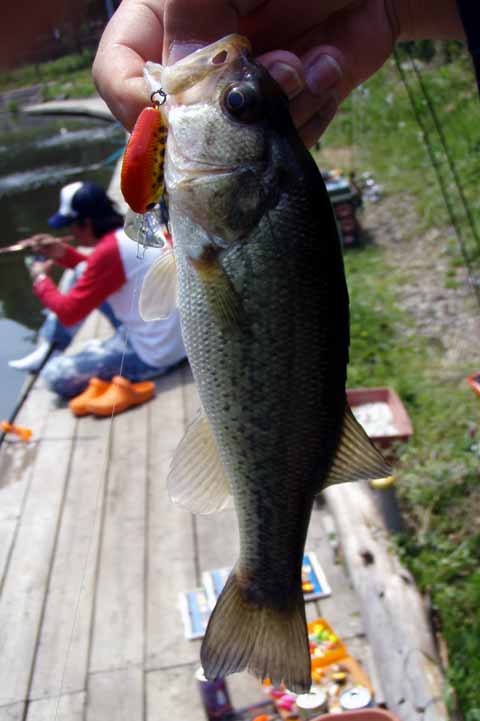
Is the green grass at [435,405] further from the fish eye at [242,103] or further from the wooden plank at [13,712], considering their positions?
the fish eye at [242,103]

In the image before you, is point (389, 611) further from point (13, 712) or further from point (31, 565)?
point (31, 565)

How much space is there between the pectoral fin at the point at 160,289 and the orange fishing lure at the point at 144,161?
11 centimetres

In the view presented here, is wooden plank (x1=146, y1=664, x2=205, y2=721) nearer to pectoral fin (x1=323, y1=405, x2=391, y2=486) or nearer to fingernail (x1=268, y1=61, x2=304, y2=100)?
pectoral fin (x1=323, y1=405, x2=391, y2=486)

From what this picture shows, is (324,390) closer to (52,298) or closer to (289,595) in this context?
(289,595)

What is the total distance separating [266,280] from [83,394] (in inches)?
159

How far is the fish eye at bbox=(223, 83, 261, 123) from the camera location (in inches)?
46.9

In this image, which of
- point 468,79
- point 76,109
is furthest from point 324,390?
point 76,109

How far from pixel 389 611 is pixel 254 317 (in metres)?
2.03

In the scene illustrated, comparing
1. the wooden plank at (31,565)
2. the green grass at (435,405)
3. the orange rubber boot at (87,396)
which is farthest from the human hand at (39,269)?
the green grass at (435,405)

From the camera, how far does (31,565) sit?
3.46 m

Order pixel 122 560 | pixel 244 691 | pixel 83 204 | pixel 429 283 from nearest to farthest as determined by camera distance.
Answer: pixel 244 691
pixel 122 560
pixel 83 204
pixel 429 283

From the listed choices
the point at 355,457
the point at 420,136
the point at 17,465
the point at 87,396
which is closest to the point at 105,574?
the point at 17,465

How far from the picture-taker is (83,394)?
5.07 metres

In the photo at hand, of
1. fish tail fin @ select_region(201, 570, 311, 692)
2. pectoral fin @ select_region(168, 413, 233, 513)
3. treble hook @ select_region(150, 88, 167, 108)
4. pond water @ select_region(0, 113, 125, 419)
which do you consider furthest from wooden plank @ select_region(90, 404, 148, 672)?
treble hook @ select_region(150, 88, 167, 108)
